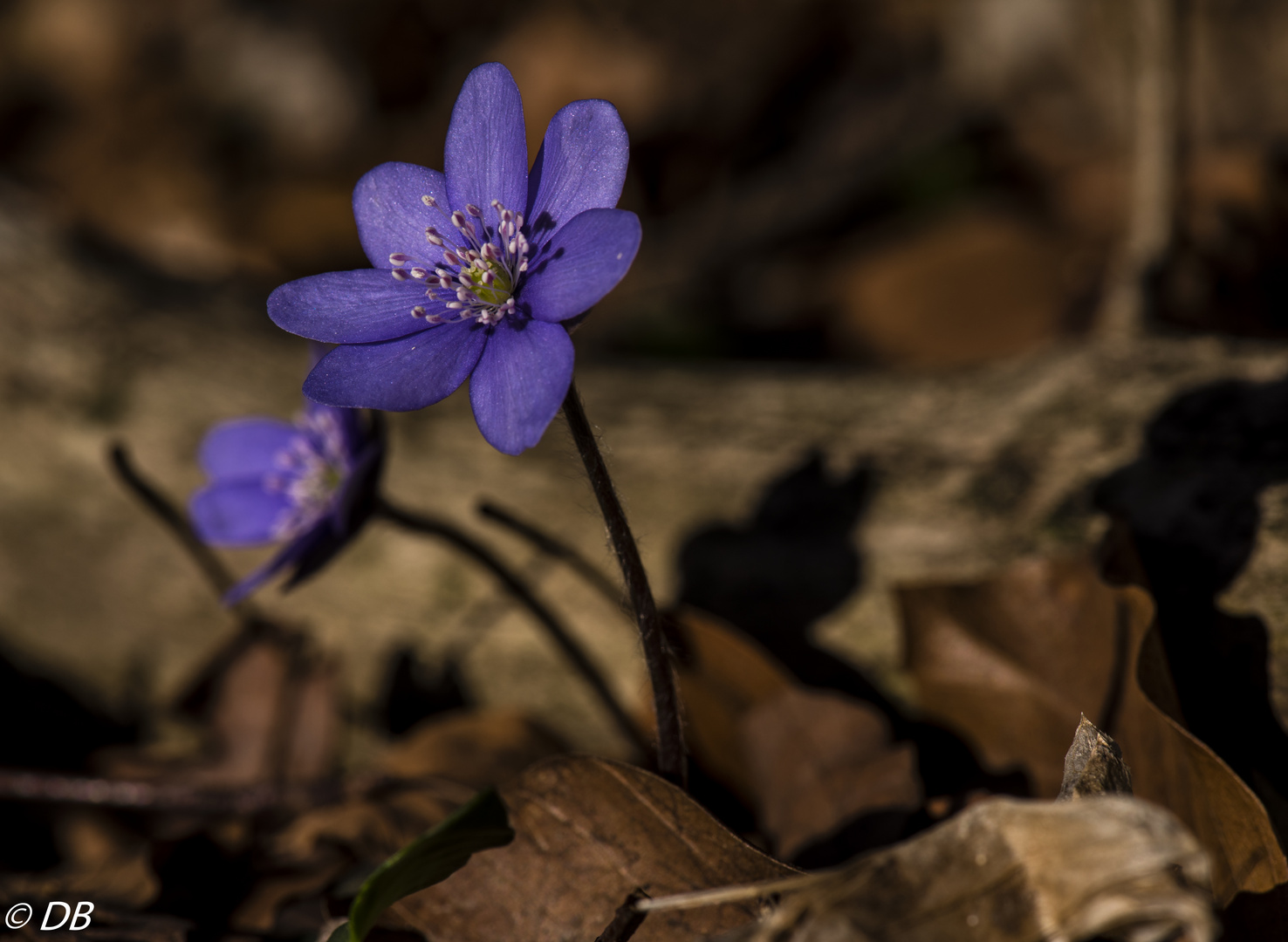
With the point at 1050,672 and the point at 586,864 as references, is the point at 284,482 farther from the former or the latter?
the point at 1050,672

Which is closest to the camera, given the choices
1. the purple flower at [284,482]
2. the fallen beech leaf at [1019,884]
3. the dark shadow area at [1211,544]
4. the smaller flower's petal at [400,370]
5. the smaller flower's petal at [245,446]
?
the fallen beech leaf at [1019,884]

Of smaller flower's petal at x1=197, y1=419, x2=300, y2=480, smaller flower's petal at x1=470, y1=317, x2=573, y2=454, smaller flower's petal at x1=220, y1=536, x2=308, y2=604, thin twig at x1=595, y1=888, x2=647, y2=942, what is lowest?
thin twig at x1=595, y1=888, x2=647, y2=942

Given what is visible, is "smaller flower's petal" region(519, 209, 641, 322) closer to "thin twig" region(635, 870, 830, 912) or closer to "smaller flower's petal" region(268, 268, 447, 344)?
"smaller flower's petal" region(268, 268, 447, 344)

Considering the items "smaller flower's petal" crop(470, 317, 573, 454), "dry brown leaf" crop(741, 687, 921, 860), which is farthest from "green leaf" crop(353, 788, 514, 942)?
"dry brown leaf" crop(741, 687, 921, 860)

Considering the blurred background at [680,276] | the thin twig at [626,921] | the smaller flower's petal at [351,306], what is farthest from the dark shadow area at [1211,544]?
the smaller flower's petal at [351,306]

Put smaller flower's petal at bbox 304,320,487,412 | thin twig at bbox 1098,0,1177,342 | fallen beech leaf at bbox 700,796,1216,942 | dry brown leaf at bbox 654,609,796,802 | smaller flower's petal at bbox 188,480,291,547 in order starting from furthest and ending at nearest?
thin twig at bbox 1098,0,1177,342, smaller flower's petal at bbox 188,480,291,547, dry brown leaf at bbox 654,609,796,802, smaller flower's petal at bbox 304,320,487,412, fallen beech leaf at bbox 700,796,1216,942

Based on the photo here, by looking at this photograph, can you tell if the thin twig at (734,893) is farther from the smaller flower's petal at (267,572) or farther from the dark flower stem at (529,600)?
the smaller flower's petal at (267,572)

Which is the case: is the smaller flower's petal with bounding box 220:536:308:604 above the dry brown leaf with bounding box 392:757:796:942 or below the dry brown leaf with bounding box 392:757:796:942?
above

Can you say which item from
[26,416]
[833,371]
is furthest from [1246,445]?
[26,416]
